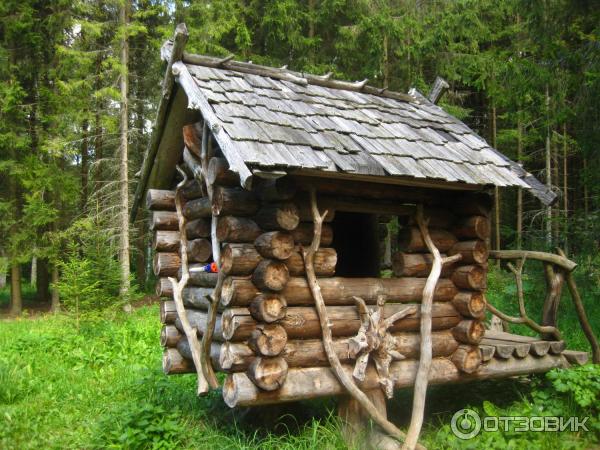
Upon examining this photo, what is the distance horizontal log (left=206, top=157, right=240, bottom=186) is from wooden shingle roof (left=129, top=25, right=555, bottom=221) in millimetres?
355

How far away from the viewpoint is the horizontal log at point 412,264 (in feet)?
19.0

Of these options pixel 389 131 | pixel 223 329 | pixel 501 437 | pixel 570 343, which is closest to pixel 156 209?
pixel 223 329

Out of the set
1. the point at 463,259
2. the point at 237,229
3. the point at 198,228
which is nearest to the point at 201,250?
the point at 198,228

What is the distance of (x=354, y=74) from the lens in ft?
57.1

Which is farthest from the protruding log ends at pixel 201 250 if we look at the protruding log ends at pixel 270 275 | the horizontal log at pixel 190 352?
the protruding log ends at pixel 270 275

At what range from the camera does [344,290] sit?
530 cm

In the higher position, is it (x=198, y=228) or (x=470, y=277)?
(x=198, y=228)

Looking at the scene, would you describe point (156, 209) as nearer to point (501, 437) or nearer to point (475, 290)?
point (475, 290)

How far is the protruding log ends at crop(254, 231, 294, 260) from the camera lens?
4.73 metres

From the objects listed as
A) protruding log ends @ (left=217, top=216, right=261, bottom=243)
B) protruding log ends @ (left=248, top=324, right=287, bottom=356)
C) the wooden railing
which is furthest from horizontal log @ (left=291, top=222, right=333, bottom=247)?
the wooden railing

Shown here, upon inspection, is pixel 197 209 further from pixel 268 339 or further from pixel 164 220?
pixel 268 339

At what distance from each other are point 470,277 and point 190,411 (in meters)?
3.41

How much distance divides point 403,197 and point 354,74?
40.9 ft

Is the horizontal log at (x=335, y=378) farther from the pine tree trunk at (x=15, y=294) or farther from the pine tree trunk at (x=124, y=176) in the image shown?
the pine tree trunk at (x=15, y=294)
